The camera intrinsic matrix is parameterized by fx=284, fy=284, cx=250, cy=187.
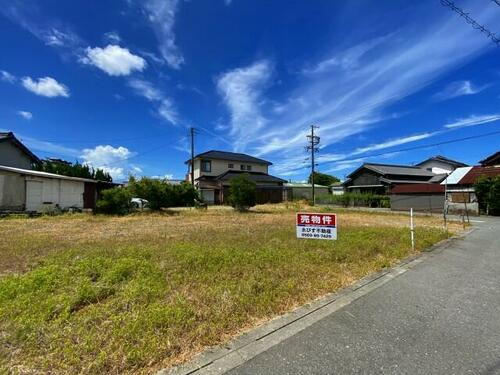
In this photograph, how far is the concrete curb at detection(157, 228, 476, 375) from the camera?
2486 millimetres

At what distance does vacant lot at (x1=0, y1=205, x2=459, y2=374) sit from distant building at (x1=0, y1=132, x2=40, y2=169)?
20007 millimetres

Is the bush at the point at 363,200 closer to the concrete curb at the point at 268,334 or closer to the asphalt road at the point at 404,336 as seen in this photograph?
the asphalt road at the point at 404,336

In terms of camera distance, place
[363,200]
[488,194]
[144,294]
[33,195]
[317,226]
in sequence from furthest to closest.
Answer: [363,200] < [488,194] < [33,195] < [317,226] < [144,294]

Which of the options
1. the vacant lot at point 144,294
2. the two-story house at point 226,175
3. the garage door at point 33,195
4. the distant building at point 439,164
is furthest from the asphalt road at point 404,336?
the distant building at point 439,164

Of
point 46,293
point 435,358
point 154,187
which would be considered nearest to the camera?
point 435,358

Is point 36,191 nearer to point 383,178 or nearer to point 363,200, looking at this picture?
point 363,200

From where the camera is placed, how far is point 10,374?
7.43 feet

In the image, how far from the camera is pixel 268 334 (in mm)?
3061

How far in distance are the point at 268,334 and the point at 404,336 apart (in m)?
1.44

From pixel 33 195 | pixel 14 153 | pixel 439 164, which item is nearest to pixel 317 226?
pixel 33 195

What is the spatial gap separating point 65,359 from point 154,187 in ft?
54.1

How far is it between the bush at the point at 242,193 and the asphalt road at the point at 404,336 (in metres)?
16.6

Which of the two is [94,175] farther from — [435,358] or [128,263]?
[435,358]

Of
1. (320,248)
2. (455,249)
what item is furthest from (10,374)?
(455,249)
